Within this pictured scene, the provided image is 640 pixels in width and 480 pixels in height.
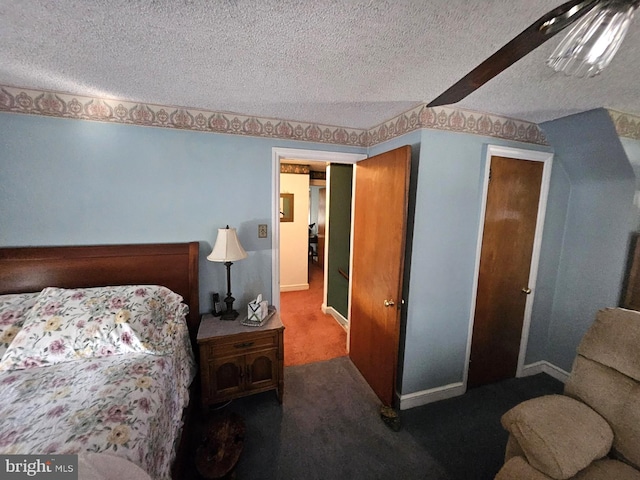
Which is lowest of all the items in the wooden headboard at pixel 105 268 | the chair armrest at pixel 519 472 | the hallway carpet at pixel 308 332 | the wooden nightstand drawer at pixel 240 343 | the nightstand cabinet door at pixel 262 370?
the hallway carpet at pixel 308 332

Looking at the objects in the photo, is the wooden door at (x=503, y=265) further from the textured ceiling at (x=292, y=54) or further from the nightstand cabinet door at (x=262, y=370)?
the nightstand cabinet door at (x=262, y=370)

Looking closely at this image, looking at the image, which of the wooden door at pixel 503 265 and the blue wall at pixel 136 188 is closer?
the blue wall at pixel 136 188

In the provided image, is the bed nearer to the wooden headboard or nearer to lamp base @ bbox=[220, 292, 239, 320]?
the wooden headboard

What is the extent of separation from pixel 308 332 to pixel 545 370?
2468mm

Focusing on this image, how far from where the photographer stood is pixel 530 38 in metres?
0.72

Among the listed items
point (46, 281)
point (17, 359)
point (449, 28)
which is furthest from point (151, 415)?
point (449, 28)

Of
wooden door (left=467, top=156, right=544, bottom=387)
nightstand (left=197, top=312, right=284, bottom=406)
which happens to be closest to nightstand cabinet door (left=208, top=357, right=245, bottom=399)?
nightstand (left=197, top=312, right=284, bottom=406)

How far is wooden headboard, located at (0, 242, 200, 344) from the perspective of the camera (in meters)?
1.62

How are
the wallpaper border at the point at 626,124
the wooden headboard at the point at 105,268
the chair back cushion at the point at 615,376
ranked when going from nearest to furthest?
the chair back cushion at the point at 615,376
the wooden headboard at the point at 105,268
the wallpaper border at the point at 626,124

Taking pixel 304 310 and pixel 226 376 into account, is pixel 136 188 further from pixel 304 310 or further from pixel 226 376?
pixel 304 310

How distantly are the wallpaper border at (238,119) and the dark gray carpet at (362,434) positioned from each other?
7.03 feet

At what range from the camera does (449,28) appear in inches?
38.8

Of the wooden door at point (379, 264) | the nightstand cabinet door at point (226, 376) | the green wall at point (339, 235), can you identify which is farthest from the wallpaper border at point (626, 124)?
the nightstand cabinet door at point (226, 376)

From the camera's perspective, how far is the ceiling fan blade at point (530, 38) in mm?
620
